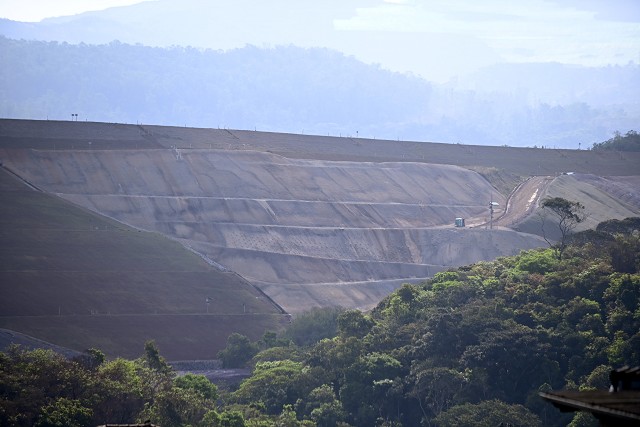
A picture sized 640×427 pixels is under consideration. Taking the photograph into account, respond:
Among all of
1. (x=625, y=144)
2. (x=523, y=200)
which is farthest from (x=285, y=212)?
(x=625, y=144)

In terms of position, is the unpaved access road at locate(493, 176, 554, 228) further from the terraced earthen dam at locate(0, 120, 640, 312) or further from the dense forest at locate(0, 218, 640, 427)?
the dense forest at locate(0, 218, 640, 427)

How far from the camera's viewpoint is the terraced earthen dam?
84062mm

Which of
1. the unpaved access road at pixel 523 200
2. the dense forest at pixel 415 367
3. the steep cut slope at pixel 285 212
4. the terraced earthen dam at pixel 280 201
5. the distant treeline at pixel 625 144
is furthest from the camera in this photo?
the distant treeline at pixel 625 144

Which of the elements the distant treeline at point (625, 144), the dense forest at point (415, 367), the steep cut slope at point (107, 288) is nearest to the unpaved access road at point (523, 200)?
the distant treeline at point (625, 144)

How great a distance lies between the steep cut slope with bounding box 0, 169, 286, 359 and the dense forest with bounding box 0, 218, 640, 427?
5319mm

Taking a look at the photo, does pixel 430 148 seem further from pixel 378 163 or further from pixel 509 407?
pixel 509 407

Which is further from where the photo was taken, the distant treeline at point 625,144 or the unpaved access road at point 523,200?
the distant treeline at point 625,144

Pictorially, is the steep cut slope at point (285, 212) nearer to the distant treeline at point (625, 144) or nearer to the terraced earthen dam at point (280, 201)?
the terraced earthen dam at point (280, 201)

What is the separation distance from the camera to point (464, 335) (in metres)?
52.9

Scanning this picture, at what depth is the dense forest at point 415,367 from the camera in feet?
144

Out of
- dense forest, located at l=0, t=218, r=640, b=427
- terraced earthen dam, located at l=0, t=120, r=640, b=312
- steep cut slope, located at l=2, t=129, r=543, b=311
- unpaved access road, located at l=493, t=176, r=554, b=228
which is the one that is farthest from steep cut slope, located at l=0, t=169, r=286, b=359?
unpaved access road, located at l=493, t=176, r=554, b=228

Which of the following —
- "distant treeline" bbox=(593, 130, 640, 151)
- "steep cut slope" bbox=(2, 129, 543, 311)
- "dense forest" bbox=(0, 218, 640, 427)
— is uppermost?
"distant treeline" bbox=(593, 130, 640, 151)

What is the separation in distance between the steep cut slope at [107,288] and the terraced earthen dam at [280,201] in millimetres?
3863

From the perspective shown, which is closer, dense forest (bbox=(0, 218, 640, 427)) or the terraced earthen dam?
dense forest (bbox=(0, 218, 640, 427))
